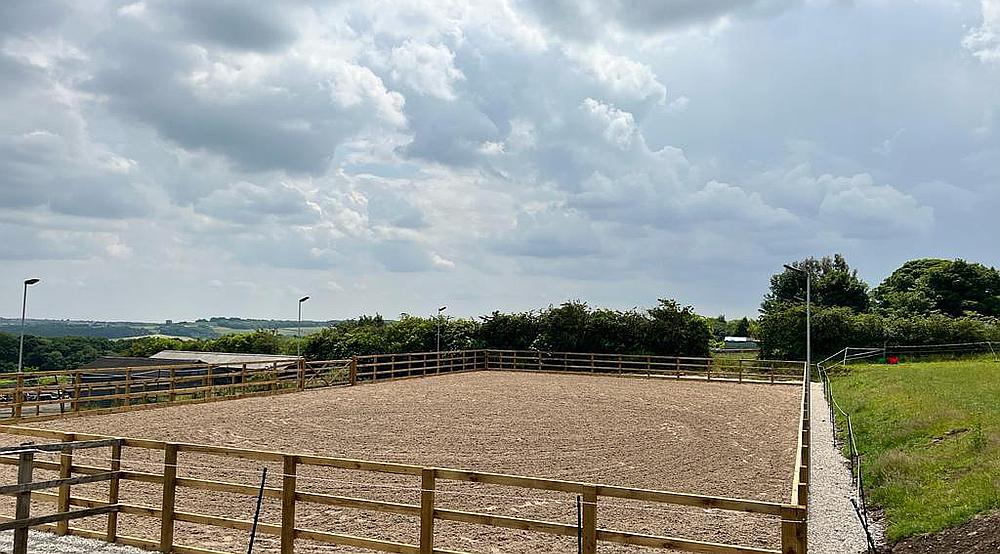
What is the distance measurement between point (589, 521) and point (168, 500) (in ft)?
13.5

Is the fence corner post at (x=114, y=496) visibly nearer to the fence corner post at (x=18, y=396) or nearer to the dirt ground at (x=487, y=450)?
the dirt ground at (x=487, y=450)

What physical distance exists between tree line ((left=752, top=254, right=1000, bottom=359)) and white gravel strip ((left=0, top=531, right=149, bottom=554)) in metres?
38.6

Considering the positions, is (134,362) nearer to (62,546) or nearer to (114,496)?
(114,496)

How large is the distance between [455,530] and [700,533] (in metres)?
2.70

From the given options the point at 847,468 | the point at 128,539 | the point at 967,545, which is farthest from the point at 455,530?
the point at 847,468

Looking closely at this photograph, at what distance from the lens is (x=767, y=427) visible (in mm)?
18375

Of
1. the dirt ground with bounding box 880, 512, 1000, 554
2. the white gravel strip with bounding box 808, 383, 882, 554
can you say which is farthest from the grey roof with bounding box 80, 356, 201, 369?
the dirt ground with bounding box 880, 512, 1000, 554

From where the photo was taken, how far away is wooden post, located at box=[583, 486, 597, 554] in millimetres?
6227

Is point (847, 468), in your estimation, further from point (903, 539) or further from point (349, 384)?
point (349, 384)

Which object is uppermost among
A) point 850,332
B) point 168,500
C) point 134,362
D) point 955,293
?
point 955,293

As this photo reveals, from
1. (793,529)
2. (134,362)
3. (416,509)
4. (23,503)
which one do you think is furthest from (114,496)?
(134,362)

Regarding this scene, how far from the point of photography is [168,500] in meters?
7.67

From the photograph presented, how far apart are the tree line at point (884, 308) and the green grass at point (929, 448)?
17.1 m

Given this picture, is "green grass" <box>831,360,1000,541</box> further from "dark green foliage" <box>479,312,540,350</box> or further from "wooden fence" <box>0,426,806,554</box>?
"dark green foliage" <box>479,312,540,350</box>
